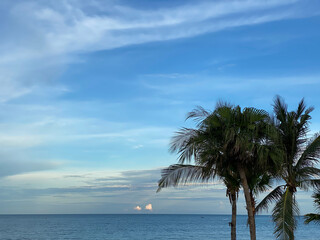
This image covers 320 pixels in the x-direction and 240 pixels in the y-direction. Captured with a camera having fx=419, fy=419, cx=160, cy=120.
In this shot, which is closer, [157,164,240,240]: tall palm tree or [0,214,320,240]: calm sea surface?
[157,164,240,240]: tall palm tree

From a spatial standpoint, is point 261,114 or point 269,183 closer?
point 261,114

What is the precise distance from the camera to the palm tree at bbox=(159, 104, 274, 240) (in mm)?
15680

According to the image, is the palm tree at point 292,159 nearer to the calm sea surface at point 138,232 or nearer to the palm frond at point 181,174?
the palm frond at point 181,174

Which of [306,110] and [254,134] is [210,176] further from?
[306,110]

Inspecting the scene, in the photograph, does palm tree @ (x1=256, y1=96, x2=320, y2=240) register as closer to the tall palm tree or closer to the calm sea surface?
the tall palm tree

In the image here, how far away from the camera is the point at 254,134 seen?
632 inches

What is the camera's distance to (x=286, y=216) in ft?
50.3

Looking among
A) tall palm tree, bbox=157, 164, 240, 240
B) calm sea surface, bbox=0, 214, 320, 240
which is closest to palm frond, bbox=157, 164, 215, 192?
tall palm tree, bbox=157, 164, 240, 240

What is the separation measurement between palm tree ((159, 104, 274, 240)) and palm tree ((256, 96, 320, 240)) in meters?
0.98

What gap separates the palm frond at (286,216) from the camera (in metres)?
15.1

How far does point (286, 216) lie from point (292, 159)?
8.63ft

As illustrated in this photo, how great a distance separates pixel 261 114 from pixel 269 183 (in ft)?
12.1

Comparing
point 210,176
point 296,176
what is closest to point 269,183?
point 296,176

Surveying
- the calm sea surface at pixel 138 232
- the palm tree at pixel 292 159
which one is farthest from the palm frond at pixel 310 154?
the calm sea surface at pixel 138 232
